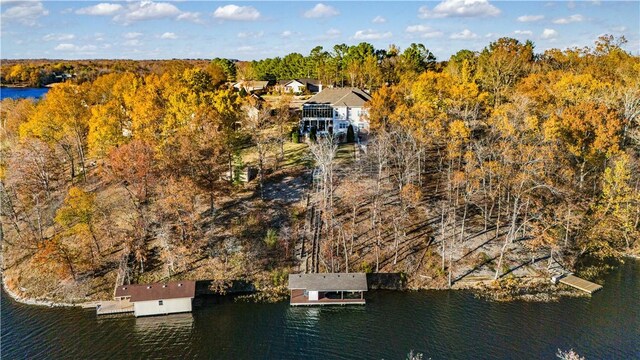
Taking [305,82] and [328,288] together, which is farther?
[305,82]

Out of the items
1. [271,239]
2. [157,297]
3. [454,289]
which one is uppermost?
[271,239]

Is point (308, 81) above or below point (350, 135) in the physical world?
above

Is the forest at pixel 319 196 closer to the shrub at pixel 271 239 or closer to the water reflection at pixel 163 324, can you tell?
the shrub at pixel 271 239

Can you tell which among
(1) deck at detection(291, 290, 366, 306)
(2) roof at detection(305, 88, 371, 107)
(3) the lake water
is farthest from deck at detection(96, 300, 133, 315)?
(2) roof at detection(305, 88, 371, 107)

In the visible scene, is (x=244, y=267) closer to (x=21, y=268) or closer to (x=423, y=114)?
(x=21, y=268)

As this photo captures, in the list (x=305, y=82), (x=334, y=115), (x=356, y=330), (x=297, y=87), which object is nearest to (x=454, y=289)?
(x=356, y=330)

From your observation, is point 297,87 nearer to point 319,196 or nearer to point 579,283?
point 319,196

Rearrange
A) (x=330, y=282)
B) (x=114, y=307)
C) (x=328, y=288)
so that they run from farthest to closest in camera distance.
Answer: (x=330, y=282), (x=328, y=288), (x=114, y=307)

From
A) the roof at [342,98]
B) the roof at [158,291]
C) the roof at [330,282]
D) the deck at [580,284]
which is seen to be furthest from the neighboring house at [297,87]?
the deck at [580,284]
